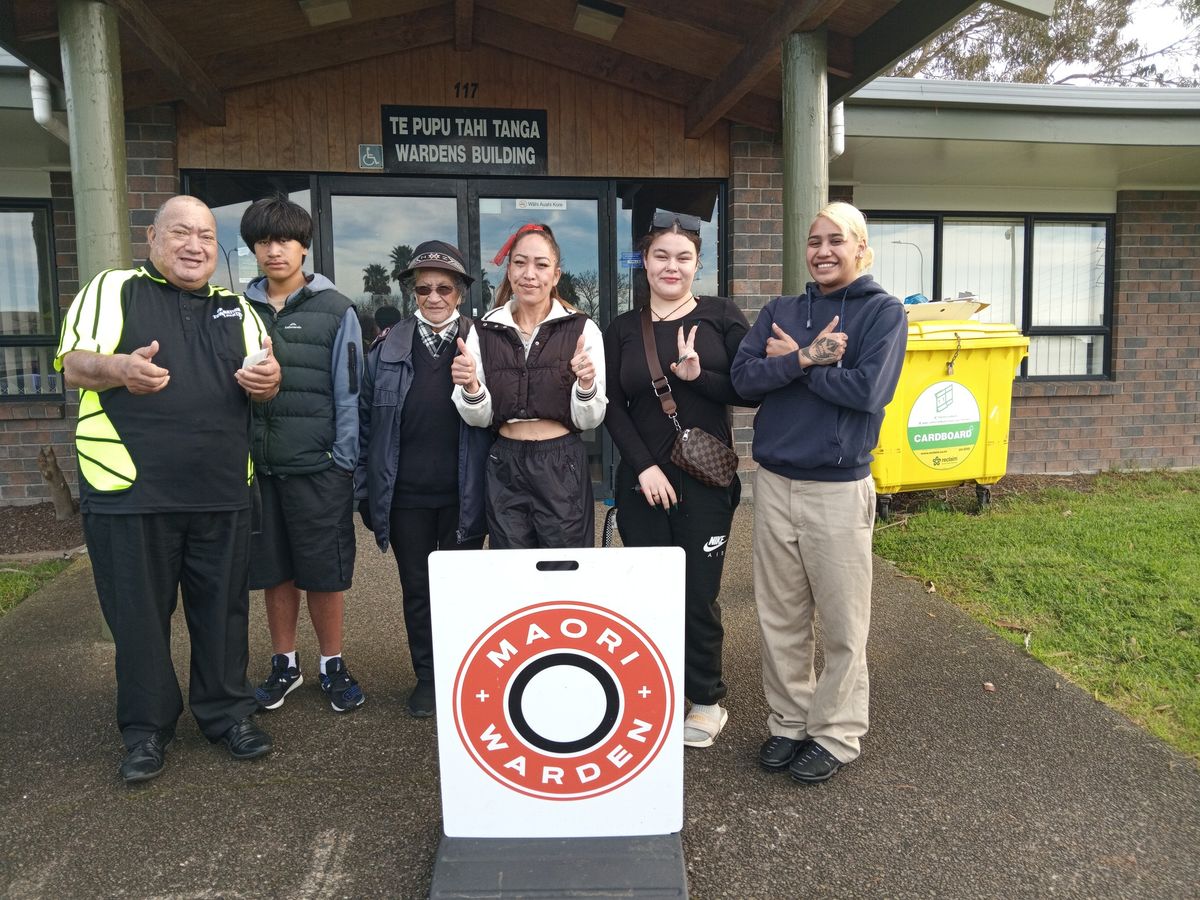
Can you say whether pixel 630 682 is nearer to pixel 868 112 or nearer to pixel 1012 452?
pixel 868 112

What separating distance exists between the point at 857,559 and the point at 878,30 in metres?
3.51

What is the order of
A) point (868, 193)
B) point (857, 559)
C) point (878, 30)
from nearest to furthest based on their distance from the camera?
point (857, 559)
point (878, 30)
point (868, 193)

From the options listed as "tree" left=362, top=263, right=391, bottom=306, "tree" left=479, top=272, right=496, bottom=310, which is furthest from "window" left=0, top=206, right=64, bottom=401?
"tree" left=479, top=272, right=496, bottom=310

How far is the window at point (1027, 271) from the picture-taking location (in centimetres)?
841

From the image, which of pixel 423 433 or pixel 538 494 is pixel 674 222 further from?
pixel 423 433

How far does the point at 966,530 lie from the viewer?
6.03 meters

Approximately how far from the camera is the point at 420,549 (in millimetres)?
3195

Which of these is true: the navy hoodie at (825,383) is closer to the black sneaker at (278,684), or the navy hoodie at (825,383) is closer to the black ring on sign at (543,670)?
the black ring on sign at (543,670)

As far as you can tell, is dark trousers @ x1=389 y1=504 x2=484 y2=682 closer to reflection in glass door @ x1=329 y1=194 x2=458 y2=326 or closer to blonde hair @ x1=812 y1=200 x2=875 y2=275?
blonde hair @ x1=812 y1=200 x2=875 y2=275

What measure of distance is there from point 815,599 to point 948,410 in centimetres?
401

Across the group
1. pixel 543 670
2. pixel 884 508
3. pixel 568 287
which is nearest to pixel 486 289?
pixel 568 287

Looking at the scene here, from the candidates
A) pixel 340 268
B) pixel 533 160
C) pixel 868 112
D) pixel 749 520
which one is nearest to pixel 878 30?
pixel 868 112

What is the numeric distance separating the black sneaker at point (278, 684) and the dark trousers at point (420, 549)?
0.54 metres

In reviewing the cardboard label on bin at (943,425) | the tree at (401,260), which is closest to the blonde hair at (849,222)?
the cardboard label on bin at (943,425)
